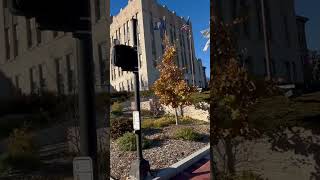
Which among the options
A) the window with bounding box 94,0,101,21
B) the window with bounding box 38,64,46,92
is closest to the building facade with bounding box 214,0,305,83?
the window with bounding box 94,0,101,21

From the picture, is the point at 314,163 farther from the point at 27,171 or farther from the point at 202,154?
the point at 27,171

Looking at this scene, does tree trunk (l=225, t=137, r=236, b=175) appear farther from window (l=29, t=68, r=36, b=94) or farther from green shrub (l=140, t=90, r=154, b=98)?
window (l=29, t=68, r=36, b=94)

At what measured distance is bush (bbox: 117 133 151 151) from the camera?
4199 mm

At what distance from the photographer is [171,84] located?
3.81 meters

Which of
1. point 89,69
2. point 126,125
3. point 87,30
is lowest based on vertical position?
point 126,125

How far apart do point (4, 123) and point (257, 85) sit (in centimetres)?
219

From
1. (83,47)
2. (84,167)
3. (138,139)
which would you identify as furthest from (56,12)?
(138,139)

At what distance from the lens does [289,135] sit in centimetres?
355

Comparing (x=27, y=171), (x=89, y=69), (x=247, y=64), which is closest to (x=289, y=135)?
(x=247, y=64)

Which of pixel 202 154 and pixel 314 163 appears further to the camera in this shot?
pixel 202 154

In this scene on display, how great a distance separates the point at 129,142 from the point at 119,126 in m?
0.26

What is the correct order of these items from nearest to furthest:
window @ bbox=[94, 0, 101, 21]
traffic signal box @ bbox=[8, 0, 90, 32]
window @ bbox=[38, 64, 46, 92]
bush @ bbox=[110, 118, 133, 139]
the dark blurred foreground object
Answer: traffic signal box @ bbox=[8, 0, 90, 32] → the dark blurred foreground object → bush @ bbox=[110, 118, 133, 139] → window @ bbox=[38, 64, 46, 92] → window @ bbox=[94, 0, 101, 21]

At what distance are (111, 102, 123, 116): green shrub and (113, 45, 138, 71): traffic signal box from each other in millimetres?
413

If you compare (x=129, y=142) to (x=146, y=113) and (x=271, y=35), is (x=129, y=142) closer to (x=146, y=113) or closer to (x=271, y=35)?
(x=146, y=113)
